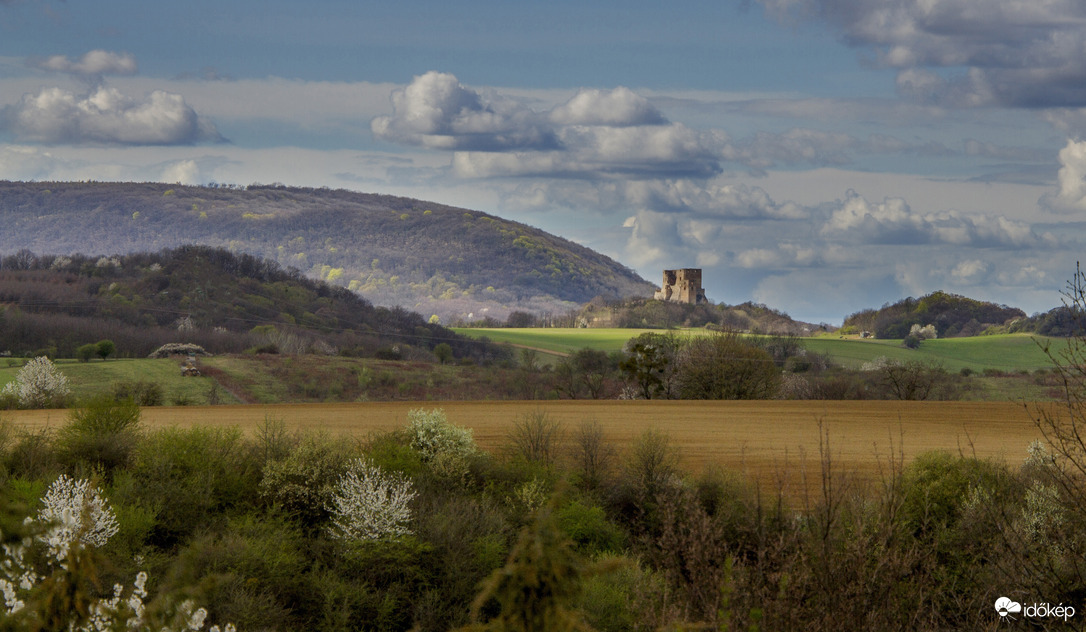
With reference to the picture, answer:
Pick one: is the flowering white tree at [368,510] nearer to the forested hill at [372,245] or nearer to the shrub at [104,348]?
the shrub at [104,348]

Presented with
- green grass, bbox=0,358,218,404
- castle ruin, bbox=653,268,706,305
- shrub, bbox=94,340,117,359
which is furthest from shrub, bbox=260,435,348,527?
castle ruin, bbox=653,268,706,305

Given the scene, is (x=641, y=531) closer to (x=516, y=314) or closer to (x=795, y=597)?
(x=795, y=597)

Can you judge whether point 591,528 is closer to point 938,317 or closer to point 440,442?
point 440,442

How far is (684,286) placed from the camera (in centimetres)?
13362

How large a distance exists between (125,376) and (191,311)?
31.5 metres

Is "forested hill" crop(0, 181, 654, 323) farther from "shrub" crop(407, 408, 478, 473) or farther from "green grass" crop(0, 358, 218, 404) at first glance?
"shrub" crop(407, 408, 478, 473)

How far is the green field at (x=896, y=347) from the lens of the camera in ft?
227

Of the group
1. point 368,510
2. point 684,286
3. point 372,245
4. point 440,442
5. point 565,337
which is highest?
point 372,245

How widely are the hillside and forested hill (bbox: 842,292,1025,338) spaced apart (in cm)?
4481

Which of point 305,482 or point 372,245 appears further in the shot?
point 372,245

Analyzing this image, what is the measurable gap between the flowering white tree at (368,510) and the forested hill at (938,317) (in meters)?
84.8

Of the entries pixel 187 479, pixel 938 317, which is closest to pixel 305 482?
pixel 187 479

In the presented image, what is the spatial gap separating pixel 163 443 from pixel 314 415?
8.48m

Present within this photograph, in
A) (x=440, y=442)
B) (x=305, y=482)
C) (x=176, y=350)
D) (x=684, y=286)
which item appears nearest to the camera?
(x=305, y=482)
